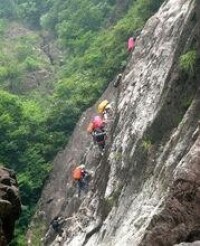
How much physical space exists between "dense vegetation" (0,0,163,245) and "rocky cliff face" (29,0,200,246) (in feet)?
16.2

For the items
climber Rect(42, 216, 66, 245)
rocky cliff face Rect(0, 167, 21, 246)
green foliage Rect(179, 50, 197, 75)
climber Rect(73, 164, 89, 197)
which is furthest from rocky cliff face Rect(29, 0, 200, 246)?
rocky cliff face Rect(0, 167, 21, 246)

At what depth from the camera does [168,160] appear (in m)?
15.0

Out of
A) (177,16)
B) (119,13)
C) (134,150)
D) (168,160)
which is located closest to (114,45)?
(119,13)

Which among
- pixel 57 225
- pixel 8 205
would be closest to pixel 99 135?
pixel 57 225

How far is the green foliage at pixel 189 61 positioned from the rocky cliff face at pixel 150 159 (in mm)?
157

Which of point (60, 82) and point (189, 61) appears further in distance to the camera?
point (60, 82)

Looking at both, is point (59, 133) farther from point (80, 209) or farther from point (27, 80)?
point (27, 80)

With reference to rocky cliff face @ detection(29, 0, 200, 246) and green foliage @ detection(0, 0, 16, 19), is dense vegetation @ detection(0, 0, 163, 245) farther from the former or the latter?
green foliage @ detection(0, 0, 16, 19)

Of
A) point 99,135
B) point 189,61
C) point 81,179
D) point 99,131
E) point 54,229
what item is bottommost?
point 54,229

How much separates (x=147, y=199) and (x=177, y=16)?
10236 mm

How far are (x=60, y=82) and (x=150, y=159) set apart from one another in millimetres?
23418

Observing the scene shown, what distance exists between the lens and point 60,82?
39312mm

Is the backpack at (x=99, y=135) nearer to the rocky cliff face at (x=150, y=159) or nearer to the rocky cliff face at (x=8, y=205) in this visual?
the rocky cliff face at (x=150, y=159)

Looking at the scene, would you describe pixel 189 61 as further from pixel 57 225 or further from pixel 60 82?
pixel 60 82
